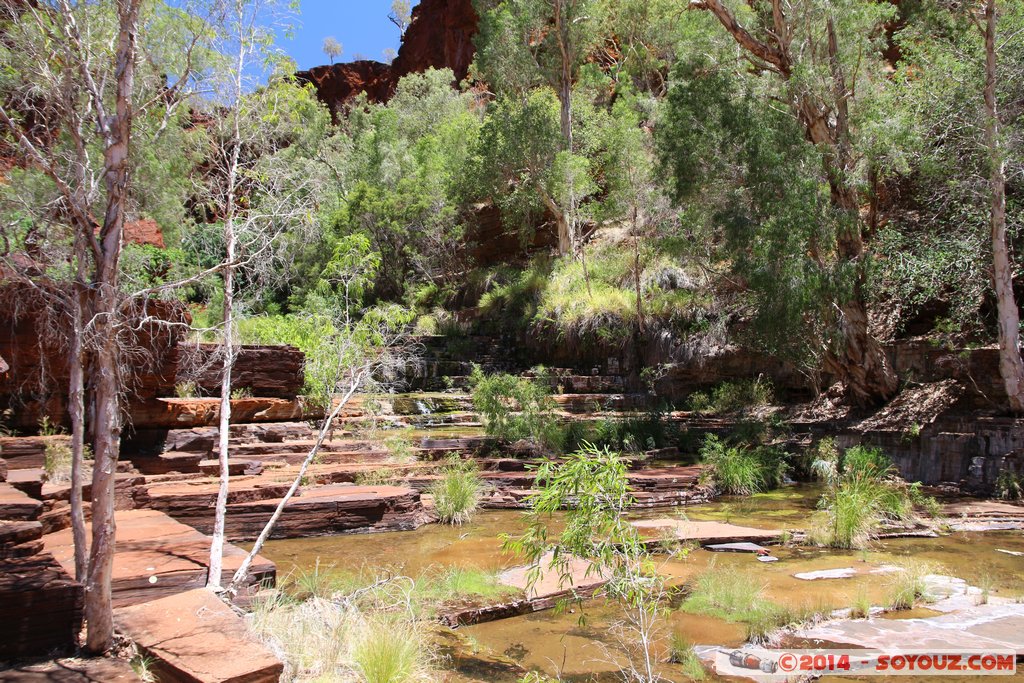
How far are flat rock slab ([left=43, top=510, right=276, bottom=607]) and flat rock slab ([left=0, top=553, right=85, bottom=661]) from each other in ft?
2.71

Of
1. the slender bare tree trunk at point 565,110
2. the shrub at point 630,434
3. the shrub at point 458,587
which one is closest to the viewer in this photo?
the shrub at point 458,587

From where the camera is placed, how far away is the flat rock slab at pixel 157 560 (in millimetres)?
5422

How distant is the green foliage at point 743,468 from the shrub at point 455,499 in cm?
460

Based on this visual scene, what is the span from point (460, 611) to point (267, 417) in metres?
8.36

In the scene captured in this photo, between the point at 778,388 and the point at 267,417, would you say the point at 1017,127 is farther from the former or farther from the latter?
the point at 267,417

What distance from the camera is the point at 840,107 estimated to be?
15.0m

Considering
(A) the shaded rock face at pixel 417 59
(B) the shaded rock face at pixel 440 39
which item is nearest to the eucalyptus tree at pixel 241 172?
(A) the shaded rock face at pixel 417 59

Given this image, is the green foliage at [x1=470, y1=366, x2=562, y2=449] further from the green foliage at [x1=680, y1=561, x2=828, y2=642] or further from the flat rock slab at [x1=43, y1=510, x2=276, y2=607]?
the flat rock slab at [x1=43, y1=510, x2=276, y2=607]

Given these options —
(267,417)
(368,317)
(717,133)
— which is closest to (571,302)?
(717,133)

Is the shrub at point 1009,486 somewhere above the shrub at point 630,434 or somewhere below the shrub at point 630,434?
below

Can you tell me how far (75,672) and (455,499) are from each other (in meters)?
6.46

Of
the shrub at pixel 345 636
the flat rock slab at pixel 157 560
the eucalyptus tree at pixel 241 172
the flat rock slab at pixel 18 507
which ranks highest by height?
the eucalyptus tree at pixel 241 172

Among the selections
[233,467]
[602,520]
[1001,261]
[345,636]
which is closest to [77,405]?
[345,636]

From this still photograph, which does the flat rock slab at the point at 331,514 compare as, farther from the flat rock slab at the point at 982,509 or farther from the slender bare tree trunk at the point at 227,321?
the flat rock slab at the point at 982,509
